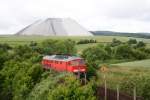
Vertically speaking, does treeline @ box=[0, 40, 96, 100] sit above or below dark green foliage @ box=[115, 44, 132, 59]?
above

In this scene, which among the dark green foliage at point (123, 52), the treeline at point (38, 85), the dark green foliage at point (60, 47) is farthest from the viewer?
the dark green foliage at point (60, 47)

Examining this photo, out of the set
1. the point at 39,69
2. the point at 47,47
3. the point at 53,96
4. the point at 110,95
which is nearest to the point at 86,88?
the point at 53,96

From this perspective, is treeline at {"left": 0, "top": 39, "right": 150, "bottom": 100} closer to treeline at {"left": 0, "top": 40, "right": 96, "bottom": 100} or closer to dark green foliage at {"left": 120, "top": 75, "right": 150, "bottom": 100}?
treeline at {"left": 0, "top": 40, "right": 96, "bottom": 100}

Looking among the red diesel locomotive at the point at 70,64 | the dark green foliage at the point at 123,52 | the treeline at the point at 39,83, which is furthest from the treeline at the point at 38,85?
the dark green foliage at the point at 123,52

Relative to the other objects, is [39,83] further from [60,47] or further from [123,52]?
[60,47]

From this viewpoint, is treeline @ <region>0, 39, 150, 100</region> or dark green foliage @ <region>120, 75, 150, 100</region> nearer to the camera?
treeline @ <region>0, 39, 150, 100</region>

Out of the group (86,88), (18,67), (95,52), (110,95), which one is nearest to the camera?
(86,88)

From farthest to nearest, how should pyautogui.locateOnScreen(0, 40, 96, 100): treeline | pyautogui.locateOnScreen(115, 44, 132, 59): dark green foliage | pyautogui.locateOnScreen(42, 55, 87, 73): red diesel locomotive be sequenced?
pyautogui.locateOnScreen(115, 44, 132, 59): dark green foliage, pyautogui.locateOnScreen(42, 55, 87, 73): red diesel locomotive, pyautogui.locateOnScreen(0, 40, 96, 100): treeline

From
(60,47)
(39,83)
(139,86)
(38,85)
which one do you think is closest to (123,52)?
(60,47)

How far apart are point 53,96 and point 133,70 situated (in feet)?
116

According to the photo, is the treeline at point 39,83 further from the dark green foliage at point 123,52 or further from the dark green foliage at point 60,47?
the dark green foliage at point 60,47

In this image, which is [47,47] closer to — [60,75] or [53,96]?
[60,75]

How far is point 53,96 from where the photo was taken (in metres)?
37.2

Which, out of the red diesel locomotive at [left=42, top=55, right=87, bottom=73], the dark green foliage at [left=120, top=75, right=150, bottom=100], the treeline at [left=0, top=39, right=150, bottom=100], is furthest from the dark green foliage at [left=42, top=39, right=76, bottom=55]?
the dark green foliage at [left=120, top=75, right=150, bottom=100]
